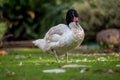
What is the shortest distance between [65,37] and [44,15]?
70.1ft

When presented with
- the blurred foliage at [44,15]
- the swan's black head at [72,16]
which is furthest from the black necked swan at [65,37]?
the blurred foliage at [44,15]

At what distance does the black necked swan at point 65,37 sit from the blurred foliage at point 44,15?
15.6m

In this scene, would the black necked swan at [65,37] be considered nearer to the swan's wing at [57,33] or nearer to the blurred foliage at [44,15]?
the swan's wing at [57,33]

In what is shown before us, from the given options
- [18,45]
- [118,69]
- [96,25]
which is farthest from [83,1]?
[118,69]

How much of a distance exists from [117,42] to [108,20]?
380cm

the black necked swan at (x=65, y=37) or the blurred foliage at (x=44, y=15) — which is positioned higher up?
the blurred foliage at (x=44, y=15)

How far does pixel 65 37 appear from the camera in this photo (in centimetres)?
1405

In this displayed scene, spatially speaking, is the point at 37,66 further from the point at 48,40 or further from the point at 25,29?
the point at 25,29

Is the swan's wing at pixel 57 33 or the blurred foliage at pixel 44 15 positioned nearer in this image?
the swan's wing at pixel 57 33

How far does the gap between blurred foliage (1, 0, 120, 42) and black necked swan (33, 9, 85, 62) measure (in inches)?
→ 613

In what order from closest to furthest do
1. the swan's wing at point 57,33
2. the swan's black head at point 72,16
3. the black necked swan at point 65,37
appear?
the black necked swan at point 65,37, the swan's wing at point 57,33, the swan's black head at point 72,16

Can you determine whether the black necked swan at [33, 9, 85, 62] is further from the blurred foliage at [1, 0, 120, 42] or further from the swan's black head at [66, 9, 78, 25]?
the blurred foliage at [1, 0, 120, 42]

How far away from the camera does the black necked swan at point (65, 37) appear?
553 inches

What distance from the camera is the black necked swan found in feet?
46.1
